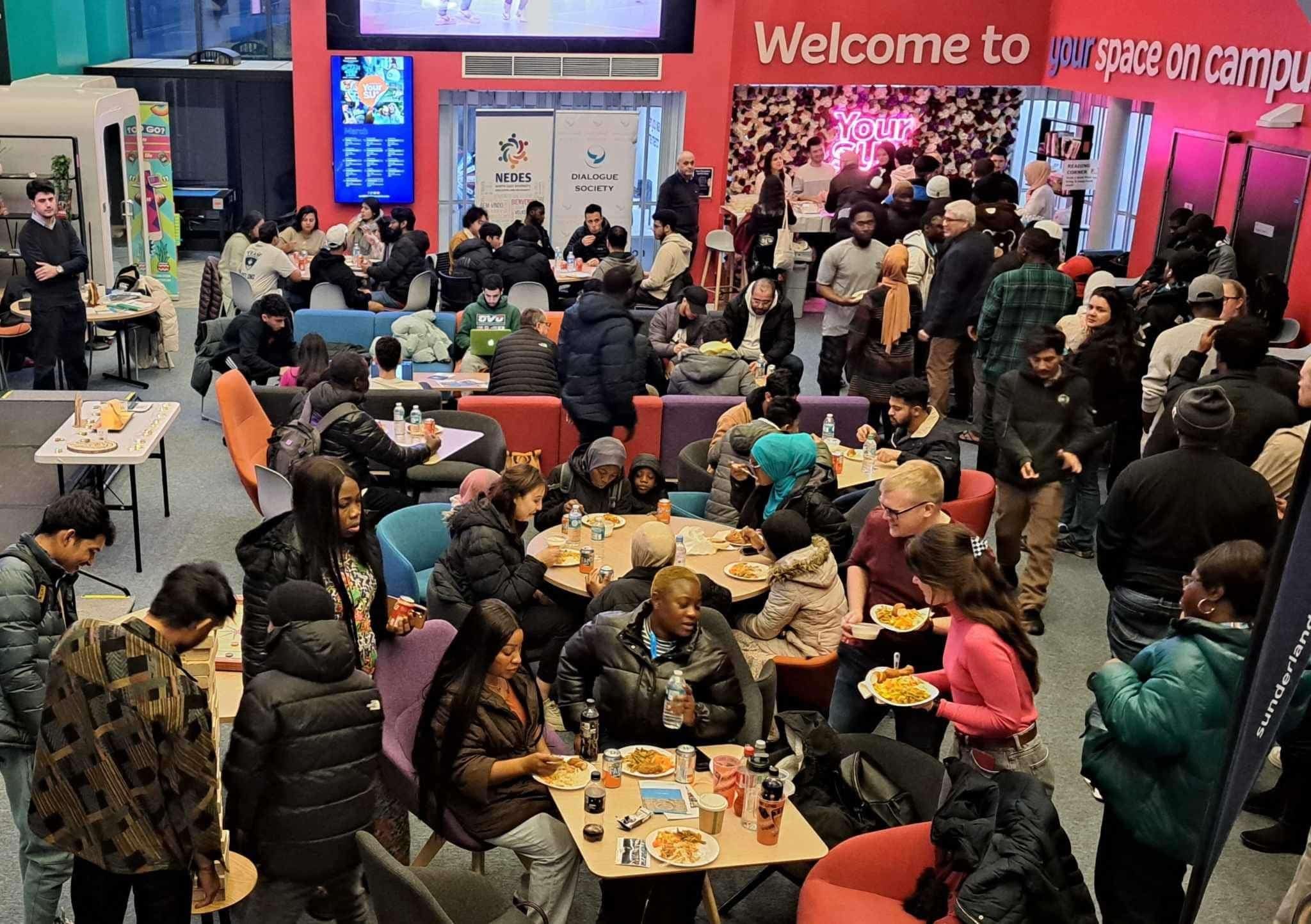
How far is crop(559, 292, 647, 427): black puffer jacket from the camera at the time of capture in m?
8.09

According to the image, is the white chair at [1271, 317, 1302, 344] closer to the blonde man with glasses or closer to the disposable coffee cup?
the blonde man with glasses

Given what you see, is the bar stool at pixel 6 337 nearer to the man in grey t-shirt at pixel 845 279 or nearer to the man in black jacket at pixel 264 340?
the man in black jacket at pixel 264 340

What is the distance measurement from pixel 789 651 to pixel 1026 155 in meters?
12.7

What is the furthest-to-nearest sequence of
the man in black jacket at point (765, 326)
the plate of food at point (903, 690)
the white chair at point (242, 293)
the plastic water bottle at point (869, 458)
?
the white chair at point (242, 293) < the man in black jacket at point (765, 326) < the plastic water bottle at point (869, 458) < the plate of food at point (903, 690)

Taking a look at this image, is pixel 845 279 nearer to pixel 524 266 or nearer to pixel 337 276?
pixel 524 266

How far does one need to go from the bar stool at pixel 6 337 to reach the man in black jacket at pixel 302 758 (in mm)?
7150

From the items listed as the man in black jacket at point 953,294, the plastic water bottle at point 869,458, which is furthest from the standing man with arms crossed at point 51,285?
the man in black jacket at point 953,294

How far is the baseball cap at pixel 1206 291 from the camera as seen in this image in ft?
25.1

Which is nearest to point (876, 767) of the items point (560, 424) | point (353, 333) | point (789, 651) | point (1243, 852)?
point (789, 651)

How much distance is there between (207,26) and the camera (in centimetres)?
1739

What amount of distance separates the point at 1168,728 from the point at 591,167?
39.6 feet

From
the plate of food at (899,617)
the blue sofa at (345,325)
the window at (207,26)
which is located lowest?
the plate of food at (899,617)

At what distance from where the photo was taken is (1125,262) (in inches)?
507

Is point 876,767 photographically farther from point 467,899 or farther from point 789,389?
point 789,389
